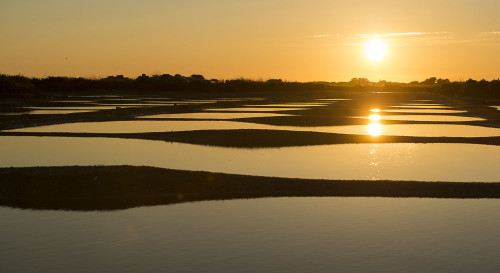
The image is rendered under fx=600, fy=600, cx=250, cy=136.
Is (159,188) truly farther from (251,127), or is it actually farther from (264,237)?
(251,127)

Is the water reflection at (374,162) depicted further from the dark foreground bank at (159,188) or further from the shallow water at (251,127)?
the shallow water at (251,127)

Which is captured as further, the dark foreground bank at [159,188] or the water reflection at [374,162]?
the water reflection at [374,162]

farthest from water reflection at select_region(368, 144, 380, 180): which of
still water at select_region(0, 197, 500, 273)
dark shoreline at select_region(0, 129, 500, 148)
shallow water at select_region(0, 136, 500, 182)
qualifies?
still water at select_region(0, 197, 500, 273)

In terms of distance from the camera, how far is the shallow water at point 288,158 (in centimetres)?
1753

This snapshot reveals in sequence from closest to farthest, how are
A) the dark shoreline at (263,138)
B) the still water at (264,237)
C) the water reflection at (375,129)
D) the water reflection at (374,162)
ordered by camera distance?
the still water at (264,237)
the water reflection at (374,162)
the dark shoreline at (263,138)
the water reflection at (375,129)

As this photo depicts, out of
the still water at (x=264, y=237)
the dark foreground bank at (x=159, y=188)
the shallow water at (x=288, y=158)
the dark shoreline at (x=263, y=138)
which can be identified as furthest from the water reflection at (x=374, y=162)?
the still water at (x=264, y=237)

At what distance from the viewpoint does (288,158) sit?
20.5m

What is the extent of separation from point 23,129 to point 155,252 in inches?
919

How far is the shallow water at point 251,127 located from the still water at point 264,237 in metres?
16.7

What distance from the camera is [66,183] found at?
49.4 feet

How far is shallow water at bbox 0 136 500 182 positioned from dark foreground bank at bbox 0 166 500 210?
1343 millimetres

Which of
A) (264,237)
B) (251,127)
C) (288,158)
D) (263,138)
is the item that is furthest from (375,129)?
(264,237)

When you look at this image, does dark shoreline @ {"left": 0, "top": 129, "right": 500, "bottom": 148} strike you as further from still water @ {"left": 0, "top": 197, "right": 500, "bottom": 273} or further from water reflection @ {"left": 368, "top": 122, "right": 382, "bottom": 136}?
still water @ {"left": 0, "top": 197, "right": 500, "bottom": 273}

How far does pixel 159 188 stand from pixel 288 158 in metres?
6.65
